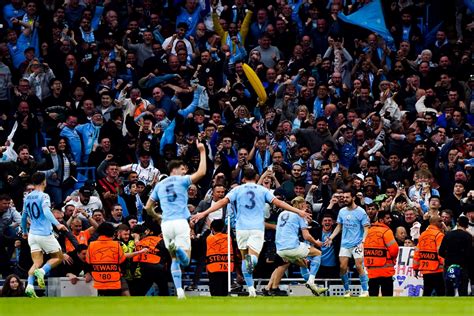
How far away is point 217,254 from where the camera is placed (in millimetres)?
28750

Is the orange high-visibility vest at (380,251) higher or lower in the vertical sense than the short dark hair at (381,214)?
lower

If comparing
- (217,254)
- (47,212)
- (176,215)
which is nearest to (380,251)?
(217,254)

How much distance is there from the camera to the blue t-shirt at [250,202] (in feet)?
86.8

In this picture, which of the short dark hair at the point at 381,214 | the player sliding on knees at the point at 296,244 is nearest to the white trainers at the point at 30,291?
the player sliding on knees at the point at 296,244

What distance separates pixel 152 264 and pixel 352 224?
3.97m

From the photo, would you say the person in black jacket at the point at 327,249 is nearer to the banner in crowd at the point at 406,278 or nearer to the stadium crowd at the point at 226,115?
the stadium crowd at the point at 226,115

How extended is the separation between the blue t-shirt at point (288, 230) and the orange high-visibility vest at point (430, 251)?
7.28 ft

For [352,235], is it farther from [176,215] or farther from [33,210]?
[33,210]

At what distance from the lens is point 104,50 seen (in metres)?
35.7

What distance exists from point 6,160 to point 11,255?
282cm

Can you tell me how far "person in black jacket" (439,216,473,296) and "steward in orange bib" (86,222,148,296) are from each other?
6.02m

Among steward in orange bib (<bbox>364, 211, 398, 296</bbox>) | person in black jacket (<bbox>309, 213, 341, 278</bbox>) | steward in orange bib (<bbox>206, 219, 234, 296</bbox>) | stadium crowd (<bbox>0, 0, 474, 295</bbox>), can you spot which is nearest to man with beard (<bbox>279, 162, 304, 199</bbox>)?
stadium crowd (<bbox>0, 0, 474, 295</bbox>)

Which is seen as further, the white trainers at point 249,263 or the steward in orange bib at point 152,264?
the steward in orange bib at point 152,264

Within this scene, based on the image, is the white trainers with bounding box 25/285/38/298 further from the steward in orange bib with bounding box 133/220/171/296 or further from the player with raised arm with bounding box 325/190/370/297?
the player with raised arm with bounding box 325/190/370/297
